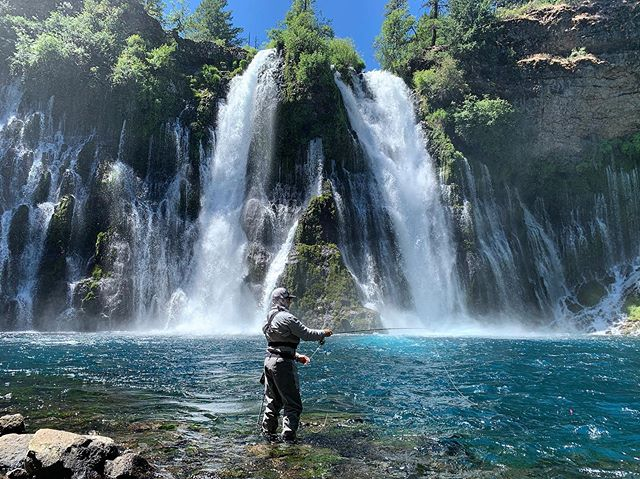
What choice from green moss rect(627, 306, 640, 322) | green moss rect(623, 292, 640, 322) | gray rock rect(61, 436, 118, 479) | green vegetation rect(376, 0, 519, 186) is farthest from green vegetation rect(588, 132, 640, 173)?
gray rock rect(61, 436, 118, 479)

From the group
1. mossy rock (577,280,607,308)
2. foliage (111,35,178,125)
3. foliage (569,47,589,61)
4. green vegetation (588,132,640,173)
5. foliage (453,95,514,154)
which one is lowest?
mossy rock (577,280,607,308)

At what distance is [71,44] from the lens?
33.1 m

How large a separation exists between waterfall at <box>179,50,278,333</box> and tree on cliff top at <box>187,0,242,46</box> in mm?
18278

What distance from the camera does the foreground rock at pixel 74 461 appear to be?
469 cm

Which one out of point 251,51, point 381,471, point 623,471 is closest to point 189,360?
point 381,471

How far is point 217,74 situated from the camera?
35.8m

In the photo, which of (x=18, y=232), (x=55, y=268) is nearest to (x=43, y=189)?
(x=18, y=232)

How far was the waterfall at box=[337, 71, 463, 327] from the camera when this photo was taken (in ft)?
97.1

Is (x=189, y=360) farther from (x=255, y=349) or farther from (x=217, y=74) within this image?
(x=217, y=74)

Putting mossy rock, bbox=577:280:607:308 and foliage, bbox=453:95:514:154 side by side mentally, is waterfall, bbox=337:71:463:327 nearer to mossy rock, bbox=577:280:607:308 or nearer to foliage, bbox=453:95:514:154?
foliage, bbox=453:95:514:154

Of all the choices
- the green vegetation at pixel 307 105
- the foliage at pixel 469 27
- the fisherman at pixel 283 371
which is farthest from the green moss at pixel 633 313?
the fisherman at pixel 283 371

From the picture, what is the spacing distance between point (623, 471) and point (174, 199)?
28.4 metres

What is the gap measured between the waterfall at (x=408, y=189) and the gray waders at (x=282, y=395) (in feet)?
66.5

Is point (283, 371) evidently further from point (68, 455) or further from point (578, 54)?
point (578, 54)
